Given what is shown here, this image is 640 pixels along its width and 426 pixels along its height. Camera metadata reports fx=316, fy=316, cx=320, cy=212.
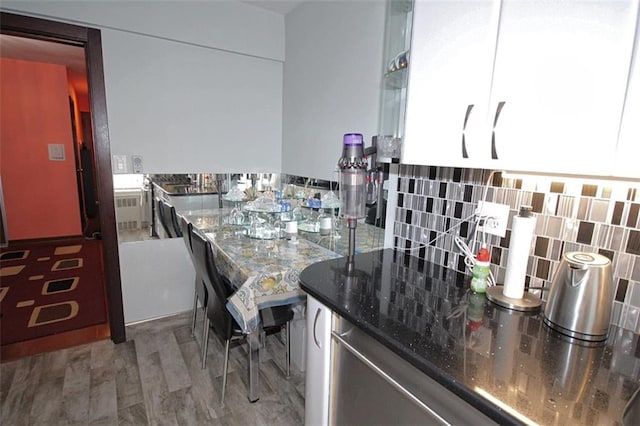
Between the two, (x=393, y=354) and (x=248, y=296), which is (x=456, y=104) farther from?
(x=248, y=296)

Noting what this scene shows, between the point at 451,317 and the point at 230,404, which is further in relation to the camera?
the point at 230,404

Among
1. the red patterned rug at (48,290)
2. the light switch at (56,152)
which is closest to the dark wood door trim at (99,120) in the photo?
the red patterned rug at (48,290)

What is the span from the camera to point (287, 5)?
2498mm

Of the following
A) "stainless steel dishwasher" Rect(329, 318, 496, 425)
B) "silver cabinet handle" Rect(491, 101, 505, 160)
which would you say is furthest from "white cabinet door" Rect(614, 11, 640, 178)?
"stainless steel dishwasher" Rect(329, 318, 496, 425)

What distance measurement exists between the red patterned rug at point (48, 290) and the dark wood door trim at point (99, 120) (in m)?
0.46

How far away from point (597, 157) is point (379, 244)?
1070mm

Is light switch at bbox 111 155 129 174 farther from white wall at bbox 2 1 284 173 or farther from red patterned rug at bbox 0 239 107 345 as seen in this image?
red patterned rug at bbox 0 239 107 345

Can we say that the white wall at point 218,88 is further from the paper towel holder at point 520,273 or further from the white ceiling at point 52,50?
the paper towel holder at point 520,273

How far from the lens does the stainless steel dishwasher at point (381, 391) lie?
771 mm

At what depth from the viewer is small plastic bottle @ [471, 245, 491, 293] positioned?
113cm

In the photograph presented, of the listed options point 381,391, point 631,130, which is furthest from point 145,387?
point 631,130

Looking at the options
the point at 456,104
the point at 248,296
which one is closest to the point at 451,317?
the point at 456,104

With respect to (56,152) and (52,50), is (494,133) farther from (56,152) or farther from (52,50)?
(56,152)

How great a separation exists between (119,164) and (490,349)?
8.10 ft
